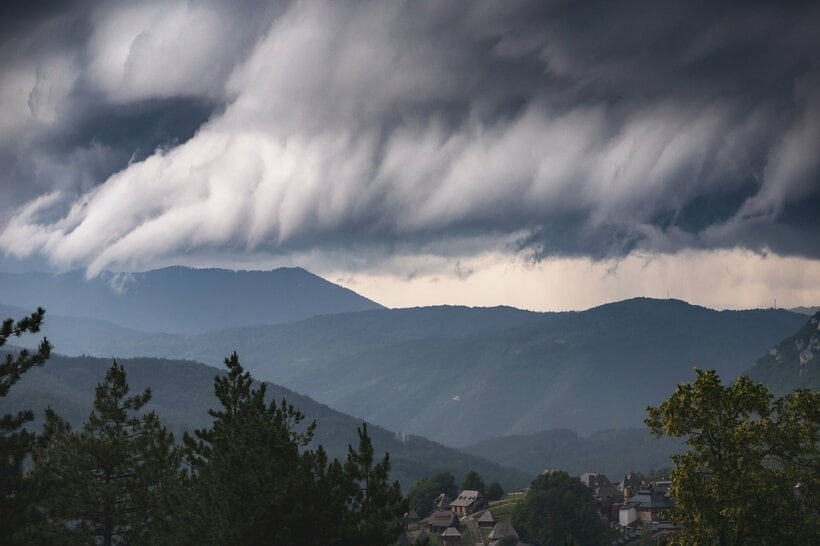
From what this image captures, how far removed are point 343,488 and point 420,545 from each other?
168 inches

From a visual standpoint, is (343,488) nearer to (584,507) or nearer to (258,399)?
(258,399)

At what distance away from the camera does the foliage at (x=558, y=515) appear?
6481 inches

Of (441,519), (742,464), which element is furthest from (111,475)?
(441,519)

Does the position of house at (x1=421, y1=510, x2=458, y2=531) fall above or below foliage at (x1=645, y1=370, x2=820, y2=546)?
below

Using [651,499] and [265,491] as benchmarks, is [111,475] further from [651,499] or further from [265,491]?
[651,499]

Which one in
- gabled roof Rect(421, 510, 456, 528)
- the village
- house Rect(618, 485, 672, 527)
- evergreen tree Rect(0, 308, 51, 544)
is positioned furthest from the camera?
gabled roof Rect(421, 510, 456, 528)

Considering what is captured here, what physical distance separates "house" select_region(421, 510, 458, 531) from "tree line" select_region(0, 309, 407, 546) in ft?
448

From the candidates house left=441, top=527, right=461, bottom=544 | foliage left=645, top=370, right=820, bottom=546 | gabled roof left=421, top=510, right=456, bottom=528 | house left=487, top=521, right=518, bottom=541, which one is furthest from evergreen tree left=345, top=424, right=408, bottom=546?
gabled roof left=421, top=510, right=456, bottom=528

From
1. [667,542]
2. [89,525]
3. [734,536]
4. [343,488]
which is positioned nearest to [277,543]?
[343,488]

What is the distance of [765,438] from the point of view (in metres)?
31.7

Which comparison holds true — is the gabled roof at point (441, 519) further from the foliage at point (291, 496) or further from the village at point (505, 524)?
the foliage at point (291, 496)

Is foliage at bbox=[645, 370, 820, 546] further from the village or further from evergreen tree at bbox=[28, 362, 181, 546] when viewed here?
the village

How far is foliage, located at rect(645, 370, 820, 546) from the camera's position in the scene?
30656mm

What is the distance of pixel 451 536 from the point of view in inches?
6757
